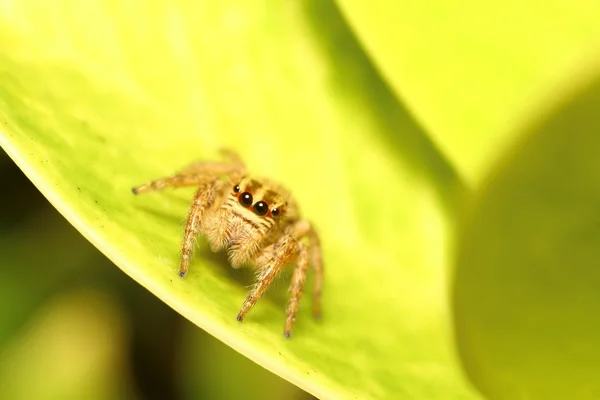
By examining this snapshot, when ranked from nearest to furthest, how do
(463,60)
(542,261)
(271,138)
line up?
(542,261) → (463,60) → (271,138)

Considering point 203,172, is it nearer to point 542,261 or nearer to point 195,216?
point 195,216

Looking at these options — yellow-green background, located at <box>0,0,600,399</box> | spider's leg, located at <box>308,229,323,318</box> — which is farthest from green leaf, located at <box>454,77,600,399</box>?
spider's leg, located at <box>308,229,323,318</box>

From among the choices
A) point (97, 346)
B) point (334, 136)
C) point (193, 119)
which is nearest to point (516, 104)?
point (334, 136)

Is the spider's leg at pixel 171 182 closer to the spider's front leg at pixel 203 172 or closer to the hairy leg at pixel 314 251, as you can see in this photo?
the spider's front leg at pixel 203 172

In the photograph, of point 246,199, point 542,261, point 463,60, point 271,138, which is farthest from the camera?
point 246,199

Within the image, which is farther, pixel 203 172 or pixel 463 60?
pixel 203 172

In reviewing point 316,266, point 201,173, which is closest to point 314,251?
point 316,266

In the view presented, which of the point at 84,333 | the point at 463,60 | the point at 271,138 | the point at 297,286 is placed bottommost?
the point at 84,333

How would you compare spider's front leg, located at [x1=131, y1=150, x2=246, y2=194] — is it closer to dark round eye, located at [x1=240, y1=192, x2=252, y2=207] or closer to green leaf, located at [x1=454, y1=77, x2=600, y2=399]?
dark round eye, located at [x1=240, y1=192, x2=252, y2=207]

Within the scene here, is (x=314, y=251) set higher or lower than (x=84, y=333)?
higher
